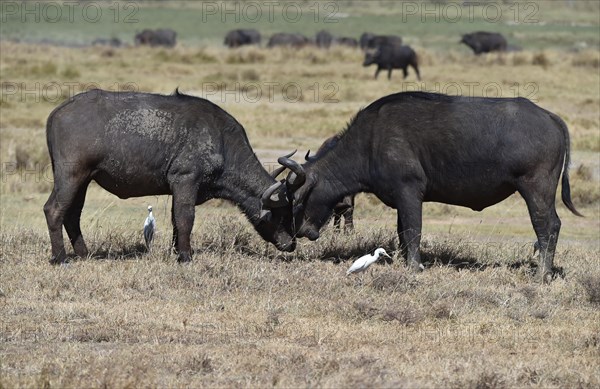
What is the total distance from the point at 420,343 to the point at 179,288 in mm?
2729

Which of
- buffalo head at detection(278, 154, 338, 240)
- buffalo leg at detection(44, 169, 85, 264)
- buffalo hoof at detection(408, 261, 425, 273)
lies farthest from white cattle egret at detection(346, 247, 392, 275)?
buffalo leg at detection(44, 169, 85, 264)

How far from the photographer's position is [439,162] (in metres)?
12.0

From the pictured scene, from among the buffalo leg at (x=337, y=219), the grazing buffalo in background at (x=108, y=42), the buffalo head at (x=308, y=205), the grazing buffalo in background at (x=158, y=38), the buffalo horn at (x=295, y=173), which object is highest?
the buffalo horn at (x=295, y=173)

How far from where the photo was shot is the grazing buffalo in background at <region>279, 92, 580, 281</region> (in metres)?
11.7

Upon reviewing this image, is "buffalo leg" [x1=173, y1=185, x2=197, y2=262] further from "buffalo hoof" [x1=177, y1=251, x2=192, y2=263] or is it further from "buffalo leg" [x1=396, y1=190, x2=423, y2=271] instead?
"buffalo leg" [x1=396, y1=190, x2=423, y2=271]

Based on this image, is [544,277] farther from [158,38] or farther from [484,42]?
[158,38]

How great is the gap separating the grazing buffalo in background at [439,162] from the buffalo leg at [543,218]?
1 centimetres

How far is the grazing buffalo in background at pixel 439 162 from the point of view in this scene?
38.4 ft

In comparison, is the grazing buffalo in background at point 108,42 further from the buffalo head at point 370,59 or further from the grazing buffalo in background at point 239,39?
the buffalo head at point 370,59

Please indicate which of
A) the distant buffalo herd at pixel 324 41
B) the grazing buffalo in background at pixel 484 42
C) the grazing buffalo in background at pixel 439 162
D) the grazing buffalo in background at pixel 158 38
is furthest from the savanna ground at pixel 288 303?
the grazing buffalo in background at pixel 158 38

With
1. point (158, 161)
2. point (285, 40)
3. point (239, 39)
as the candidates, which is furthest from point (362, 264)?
point (239, 39)

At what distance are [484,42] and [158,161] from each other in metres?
49.0

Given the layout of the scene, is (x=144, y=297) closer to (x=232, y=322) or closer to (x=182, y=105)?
(x=232, y=322)

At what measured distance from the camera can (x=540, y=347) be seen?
906cm
